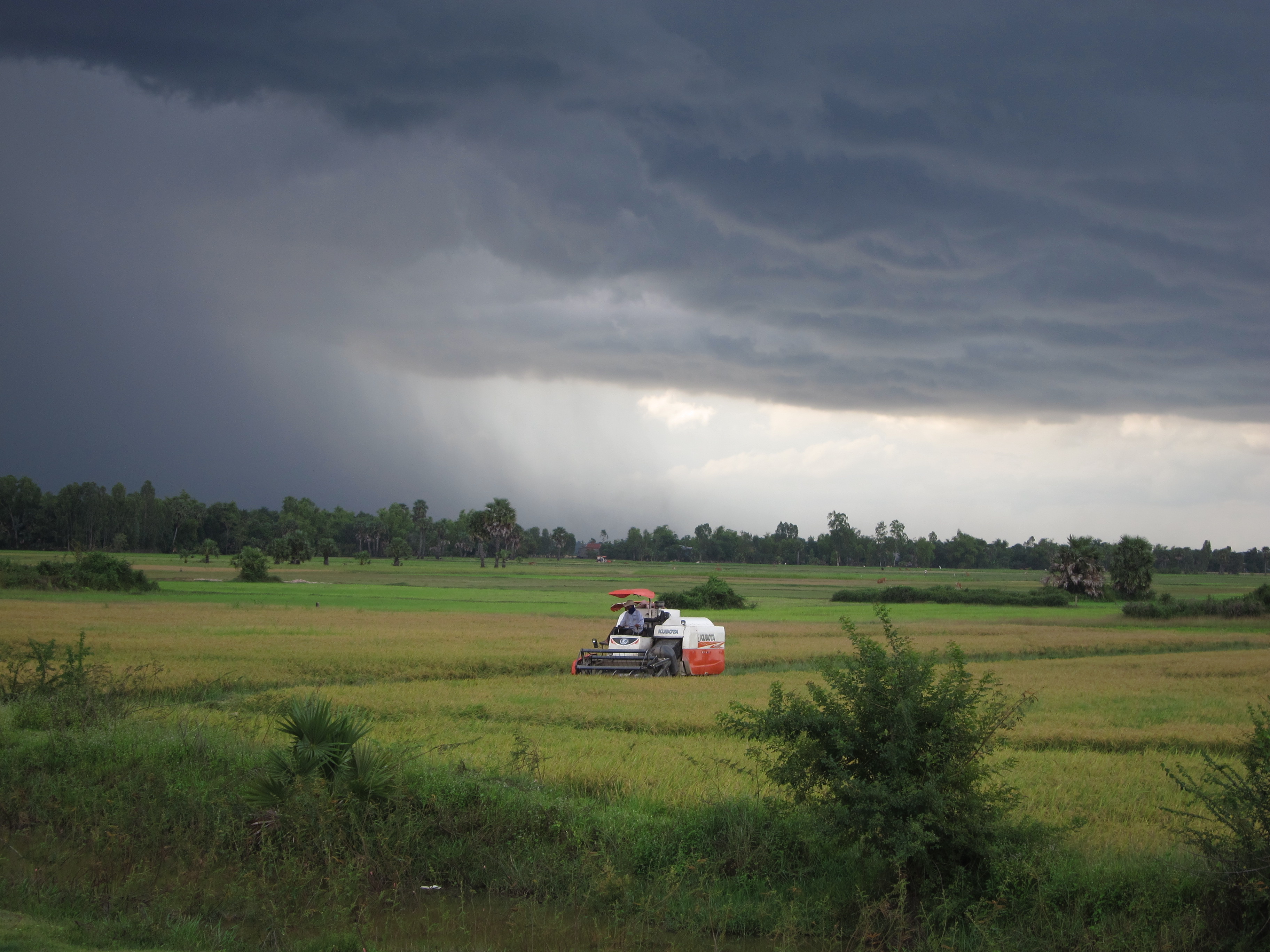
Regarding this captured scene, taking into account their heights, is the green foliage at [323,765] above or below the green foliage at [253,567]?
above

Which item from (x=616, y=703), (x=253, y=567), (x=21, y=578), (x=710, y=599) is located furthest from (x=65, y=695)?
(x=253, y=567)

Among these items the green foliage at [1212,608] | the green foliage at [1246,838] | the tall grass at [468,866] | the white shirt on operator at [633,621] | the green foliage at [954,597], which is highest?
the green foliage at [1246,838]

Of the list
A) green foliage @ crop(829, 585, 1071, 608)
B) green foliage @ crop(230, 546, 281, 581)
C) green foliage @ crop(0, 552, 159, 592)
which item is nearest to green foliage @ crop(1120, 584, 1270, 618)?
green foliage @ crop(829, 585, 1071, 608)

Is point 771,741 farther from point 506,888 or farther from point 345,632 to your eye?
point 345,632

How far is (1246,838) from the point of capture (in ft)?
25.3

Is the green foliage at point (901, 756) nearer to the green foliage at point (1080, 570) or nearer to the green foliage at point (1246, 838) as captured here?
the green foliage at point (1246, 838)

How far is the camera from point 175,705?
17469 mm

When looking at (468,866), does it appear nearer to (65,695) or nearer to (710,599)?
(65,695)

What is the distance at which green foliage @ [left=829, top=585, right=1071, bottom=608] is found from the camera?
79312 mm

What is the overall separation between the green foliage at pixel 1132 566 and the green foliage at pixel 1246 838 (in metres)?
94.2

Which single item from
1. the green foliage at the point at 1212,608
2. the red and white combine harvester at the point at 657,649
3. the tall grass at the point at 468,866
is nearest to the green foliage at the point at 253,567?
the red and white combine harvester at the point at 657,649

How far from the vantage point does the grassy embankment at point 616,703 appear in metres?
10.0

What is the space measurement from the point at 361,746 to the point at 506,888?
277cm

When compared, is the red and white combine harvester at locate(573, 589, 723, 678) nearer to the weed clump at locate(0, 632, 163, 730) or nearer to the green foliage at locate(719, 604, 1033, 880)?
the weed clump at locate(0, 632, 163, 730)
